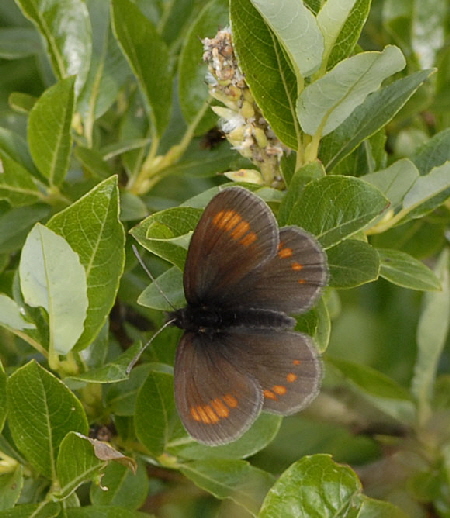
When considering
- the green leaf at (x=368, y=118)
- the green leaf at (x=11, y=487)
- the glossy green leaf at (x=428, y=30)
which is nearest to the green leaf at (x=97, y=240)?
the green leaf at (x=11, y=487)

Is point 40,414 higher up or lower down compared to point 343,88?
lower down

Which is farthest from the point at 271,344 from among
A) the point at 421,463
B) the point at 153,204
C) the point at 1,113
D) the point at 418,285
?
the point at 1,113

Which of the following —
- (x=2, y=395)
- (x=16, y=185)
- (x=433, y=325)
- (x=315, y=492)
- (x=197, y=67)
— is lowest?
(x=433, y=325)

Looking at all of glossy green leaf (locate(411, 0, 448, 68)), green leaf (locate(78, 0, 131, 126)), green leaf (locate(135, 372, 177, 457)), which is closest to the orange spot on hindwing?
green leaf (locate(135, 372, 177, 457))

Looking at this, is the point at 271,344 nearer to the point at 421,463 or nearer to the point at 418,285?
the point at 418,285

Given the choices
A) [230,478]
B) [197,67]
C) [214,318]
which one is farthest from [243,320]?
[197,67]

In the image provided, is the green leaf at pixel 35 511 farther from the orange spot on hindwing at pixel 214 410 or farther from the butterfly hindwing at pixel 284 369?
the butterfly hindwing at pixel 284 369

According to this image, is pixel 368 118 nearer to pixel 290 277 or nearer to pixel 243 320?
pixel 290 277
